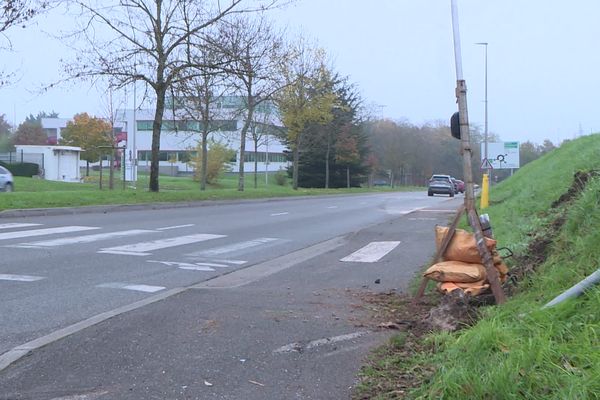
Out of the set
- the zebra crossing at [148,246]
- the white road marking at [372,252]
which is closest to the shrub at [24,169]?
the zebra crossing at [148,246]

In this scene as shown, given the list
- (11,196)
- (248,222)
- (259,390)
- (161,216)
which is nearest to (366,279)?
(259,390)

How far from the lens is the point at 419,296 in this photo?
6.86m

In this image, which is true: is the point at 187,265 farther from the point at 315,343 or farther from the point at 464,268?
the point at 464,268

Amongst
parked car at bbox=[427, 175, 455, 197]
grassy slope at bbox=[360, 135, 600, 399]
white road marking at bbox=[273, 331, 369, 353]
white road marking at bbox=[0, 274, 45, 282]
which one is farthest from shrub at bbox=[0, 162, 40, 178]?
grassy slope at bbox=[360, 135, 600, 399]

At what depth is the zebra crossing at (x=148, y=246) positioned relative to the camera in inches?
386

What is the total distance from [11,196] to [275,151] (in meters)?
88.1

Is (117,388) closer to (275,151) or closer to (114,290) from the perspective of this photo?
(114,290)

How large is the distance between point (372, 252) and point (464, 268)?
6.08 meters

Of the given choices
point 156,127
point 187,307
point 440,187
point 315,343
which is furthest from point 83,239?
point 440,187

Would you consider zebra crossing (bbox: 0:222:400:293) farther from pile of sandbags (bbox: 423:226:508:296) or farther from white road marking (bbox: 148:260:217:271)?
pile of sandbags (bbox: 423:226:508:296)

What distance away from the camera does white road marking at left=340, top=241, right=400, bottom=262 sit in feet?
36.8

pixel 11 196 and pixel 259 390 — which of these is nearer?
pixel 259 390

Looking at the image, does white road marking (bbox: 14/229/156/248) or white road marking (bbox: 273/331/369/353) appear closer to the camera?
white road marking (bbox: 273/331/369/353)

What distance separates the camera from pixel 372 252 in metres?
12.2
